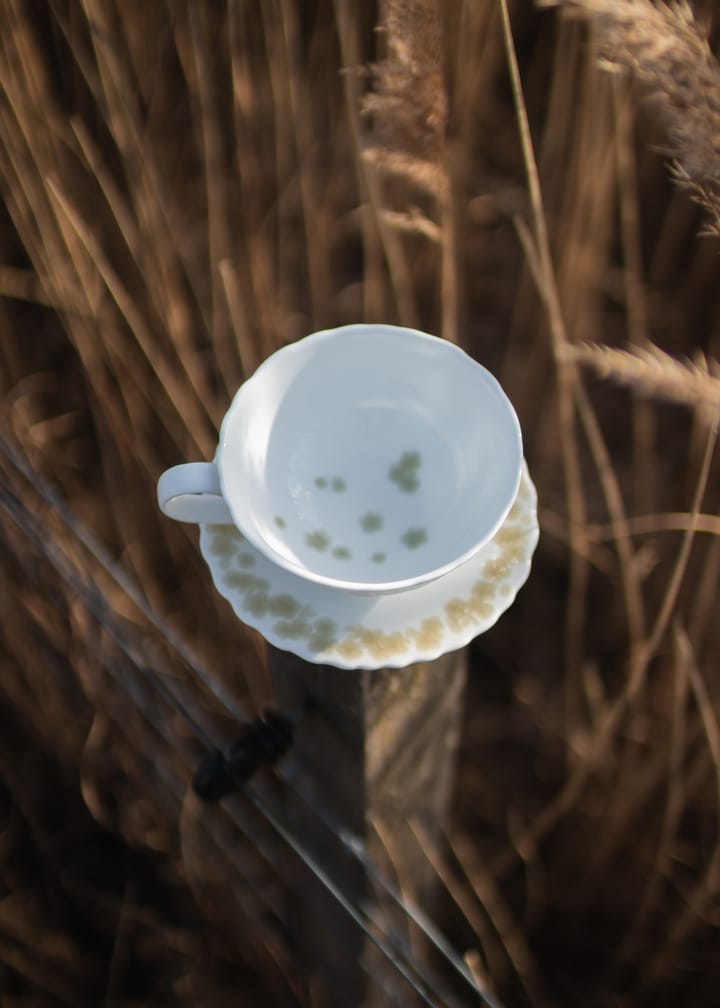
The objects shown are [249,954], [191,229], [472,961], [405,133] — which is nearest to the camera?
[405,133]

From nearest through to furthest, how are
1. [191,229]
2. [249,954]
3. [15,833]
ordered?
[249,954] → [15,833] → [191,229]

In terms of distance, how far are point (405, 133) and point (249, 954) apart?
86 cm

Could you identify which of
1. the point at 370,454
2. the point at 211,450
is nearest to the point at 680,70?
the point at 370,454

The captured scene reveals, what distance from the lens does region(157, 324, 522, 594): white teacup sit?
0.49m

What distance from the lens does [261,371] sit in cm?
52

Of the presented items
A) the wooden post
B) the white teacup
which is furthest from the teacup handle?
the wooden post

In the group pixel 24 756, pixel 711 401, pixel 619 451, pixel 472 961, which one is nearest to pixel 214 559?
pixel 711 401

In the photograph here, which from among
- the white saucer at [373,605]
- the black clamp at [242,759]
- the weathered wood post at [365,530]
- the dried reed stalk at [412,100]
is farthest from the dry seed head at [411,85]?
the black clamp at [242,759]

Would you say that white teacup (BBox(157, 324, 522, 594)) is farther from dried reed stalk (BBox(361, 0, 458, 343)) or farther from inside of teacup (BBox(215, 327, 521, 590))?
dried reed stalk (BBox(361, 0, 458, 343))

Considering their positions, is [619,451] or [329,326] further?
[619,451]

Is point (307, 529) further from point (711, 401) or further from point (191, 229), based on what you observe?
point (191, 229)

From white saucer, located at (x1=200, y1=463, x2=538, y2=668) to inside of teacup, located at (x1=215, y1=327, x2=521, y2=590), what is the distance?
0.05ft

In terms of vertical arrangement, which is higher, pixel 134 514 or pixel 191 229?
pixel 191 229

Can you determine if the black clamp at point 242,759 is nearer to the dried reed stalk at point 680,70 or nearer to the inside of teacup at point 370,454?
the inside of teacup at point 370,454
